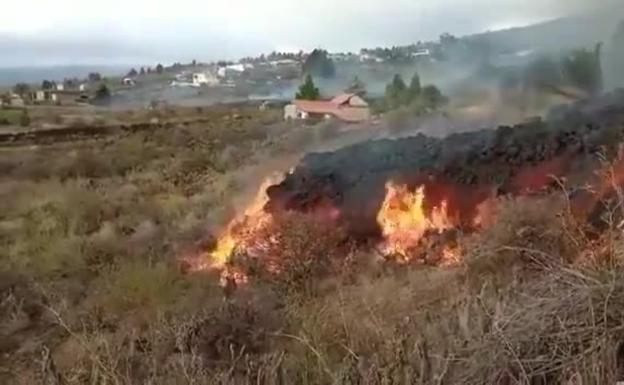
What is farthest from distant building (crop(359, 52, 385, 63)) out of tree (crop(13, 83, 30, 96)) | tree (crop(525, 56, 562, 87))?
tree (crop(13, 83, 30, 96))

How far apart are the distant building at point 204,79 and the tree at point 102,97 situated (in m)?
8.40

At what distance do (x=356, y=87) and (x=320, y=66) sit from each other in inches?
386

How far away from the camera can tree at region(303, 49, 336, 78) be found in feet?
181

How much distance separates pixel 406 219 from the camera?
53.2 ft

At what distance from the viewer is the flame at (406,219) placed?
1540 centimetres

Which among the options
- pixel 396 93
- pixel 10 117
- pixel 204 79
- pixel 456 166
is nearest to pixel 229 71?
pixel 204 79

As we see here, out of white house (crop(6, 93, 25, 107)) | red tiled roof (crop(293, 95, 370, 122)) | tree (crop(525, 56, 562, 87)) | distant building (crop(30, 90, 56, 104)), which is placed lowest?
distant building (crop(30, 90, 56, 104))

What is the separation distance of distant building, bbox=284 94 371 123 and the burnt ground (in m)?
15.7

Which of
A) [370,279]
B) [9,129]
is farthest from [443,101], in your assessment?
[9,129]

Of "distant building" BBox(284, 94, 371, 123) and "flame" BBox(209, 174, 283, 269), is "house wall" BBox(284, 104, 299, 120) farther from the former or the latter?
"flame" BBox(209, 174, 283, 269)

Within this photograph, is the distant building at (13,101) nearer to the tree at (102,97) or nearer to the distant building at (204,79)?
the tree at (102,97)

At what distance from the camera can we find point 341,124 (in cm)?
3469

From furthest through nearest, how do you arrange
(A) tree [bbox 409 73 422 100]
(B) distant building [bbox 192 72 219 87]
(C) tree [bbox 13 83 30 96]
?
(C) tree [bbox 13 83 30 96], (B) distant building [bbox 192 72 219 87], (A) tree [bbox 409 73 422 100]

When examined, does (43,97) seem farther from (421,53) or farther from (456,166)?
(456,166)
